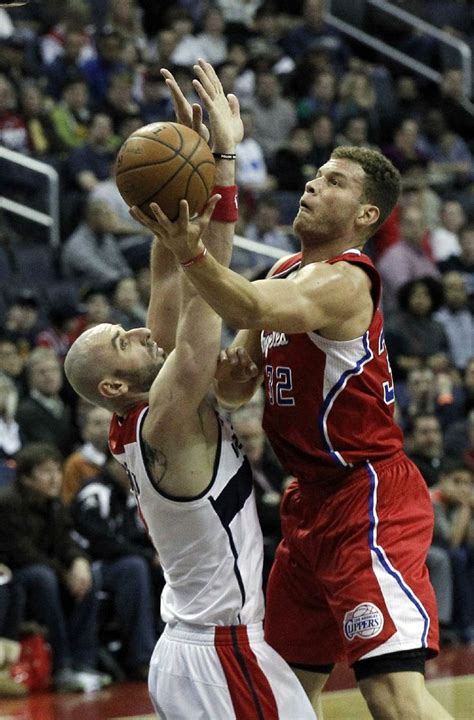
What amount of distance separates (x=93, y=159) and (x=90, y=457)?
4055 millimetres

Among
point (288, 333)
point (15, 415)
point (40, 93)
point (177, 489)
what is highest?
point (288, 333)

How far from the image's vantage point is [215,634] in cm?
426

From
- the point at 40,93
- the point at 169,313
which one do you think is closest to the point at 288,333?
the point at 169,313

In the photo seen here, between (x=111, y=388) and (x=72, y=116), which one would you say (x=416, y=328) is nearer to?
(x=72, y=116)

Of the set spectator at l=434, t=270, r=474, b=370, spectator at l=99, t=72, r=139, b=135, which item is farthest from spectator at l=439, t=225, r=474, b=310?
spectator at l=99, t=72, r=139, b=135

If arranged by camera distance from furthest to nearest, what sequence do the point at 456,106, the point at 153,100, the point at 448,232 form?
the point at 456,106 < the point at 448,232 < the point at 153,100

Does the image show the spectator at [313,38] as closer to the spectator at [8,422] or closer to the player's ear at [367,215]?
the spectator at [8,422]

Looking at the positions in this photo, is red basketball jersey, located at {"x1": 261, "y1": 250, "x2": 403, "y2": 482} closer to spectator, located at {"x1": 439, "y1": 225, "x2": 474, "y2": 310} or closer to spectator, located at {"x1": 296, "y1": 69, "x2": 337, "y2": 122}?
spectator, located at {"x1": 439, "y1": 225, "x2": 474, "y2": 310}

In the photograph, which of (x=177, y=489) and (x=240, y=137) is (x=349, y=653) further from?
(x=240, y=137)

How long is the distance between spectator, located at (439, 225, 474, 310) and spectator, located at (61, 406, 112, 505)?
536 cm

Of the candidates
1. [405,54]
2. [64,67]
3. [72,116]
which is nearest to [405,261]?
[72,116]

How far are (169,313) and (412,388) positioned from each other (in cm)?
637

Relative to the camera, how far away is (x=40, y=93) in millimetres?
12992

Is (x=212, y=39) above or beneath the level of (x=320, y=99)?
above
